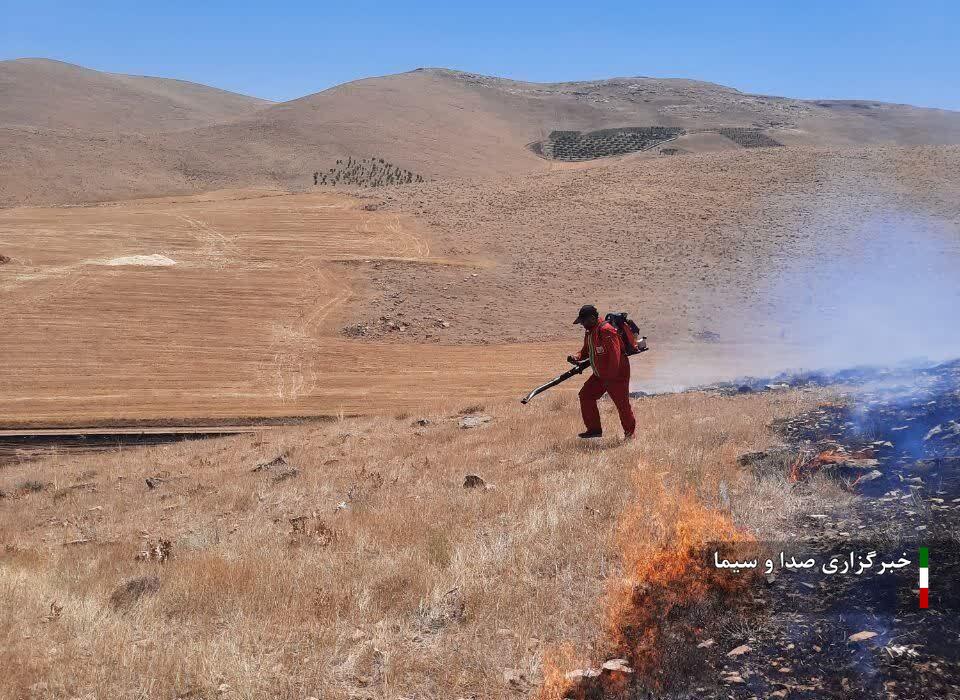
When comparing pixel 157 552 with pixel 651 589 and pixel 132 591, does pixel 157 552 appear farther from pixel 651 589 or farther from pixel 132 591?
pixel 651 589

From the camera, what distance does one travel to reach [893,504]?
502 cm

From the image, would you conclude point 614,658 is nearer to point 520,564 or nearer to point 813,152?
point 520,564

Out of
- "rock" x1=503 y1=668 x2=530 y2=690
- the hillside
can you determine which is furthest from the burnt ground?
the hillside

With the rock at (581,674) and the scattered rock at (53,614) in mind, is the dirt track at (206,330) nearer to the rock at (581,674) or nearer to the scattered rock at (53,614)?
A: the scattered rock at (53,614)

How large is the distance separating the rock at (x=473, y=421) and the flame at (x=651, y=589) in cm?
728

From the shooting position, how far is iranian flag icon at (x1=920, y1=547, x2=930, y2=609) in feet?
12.5

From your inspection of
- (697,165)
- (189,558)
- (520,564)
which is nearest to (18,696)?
(189,558)

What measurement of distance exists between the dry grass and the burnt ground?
53cm

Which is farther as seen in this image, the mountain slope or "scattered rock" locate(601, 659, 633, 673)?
the mountain slope

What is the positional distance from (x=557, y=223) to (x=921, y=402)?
2779cm

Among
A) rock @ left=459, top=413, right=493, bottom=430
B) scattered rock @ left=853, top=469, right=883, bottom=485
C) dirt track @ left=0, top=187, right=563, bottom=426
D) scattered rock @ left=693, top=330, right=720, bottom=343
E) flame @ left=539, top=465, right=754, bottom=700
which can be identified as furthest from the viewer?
scattered rock @ left=693, top=330, right=720, bottom=343

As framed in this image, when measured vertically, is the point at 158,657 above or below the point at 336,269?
below

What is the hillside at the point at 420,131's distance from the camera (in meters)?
55.2

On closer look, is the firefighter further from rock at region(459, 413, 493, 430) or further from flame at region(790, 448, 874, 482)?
rock at region(459, 413, 493, 430)
